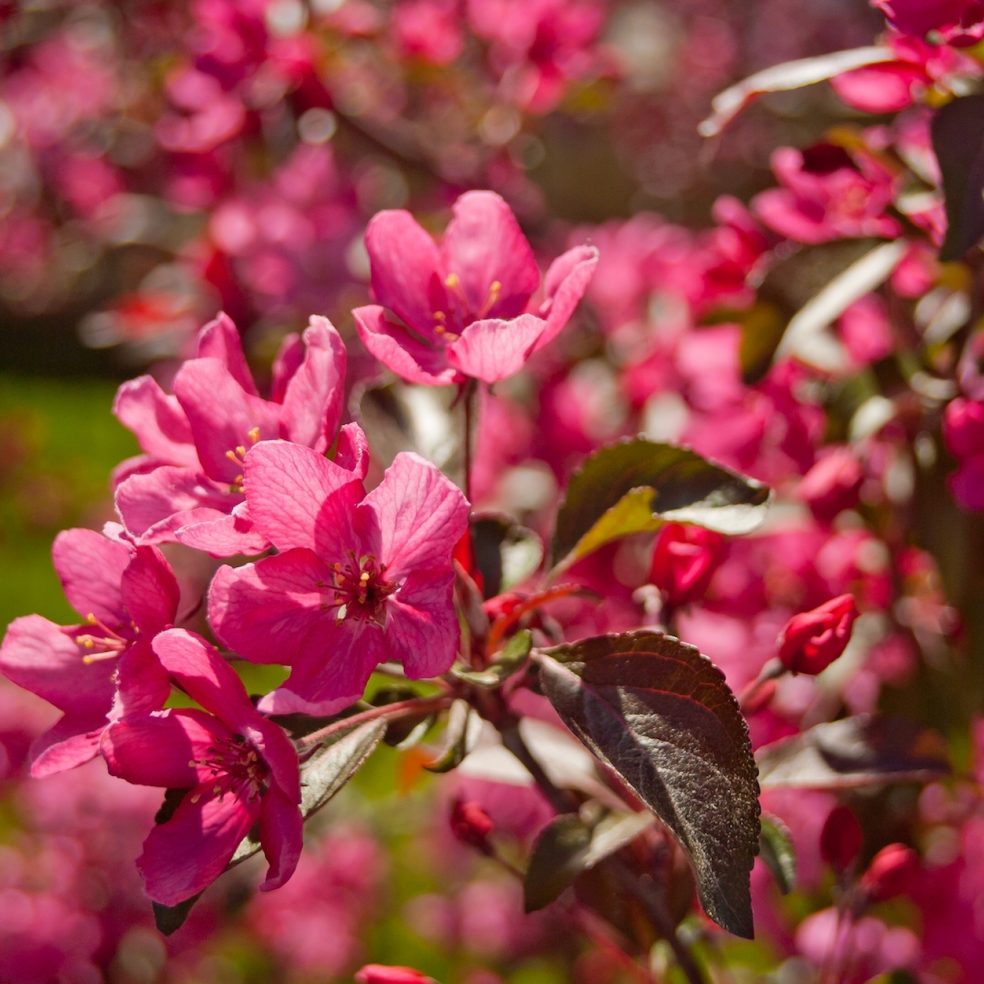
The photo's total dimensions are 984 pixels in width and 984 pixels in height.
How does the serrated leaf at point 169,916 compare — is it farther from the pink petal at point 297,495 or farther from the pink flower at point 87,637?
the pink petal at point 297,495

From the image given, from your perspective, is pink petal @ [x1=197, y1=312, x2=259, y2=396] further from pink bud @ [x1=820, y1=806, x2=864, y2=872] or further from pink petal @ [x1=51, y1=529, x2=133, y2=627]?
pink bud @ [x1=820, y1=806, x2=864, y2=872]

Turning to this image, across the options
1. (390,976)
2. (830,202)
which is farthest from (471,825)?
(830,202)

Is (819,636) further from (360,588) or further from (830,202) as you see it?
(830,202)

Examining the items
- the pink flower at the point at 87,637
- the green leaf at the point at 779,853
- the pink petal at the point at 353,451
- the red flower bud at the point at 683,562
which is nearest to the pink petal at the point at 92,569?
the pink flower at the point at 87,637

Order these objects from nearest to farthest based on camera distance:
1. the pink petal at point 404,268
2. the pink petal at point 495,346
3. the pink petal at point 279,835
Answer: the pink petal at point 279,835, the pink petal at point 495,346, the pink petal at point 404,268

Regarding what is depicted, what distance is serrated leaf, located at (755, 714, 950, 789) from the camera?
1.03 m

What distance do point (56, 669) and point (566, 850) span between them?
45cm

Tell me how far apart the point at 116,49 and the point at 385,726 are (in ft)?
11.3

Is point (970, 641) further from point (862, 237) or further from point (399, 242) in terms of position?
point (399, 242)

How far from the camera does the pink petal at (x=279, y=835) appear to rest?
0.73 metres

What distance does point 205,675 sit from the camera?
76 centimetres

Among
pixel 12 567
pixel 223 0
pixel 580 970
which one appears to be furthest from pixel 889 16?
pixel 12 567

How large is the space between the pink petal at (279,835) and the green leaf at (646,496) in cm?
35

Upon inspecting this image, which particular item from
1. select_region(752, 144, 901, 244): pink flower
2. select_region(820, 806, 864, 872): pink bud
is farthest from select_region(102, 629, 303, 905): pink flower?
select_region(752, 144, 901, 244): pink flower
